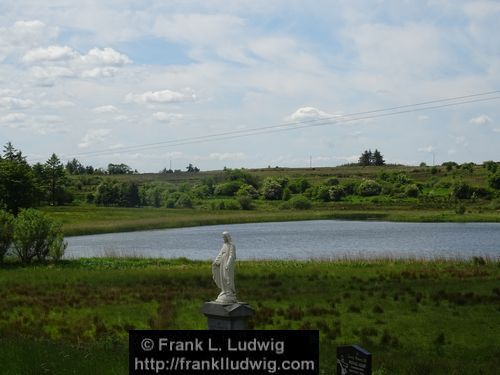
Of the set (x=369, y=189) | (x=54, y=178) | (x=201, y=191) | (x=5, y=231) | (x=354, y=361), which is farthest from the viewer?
(x=201, y=191)

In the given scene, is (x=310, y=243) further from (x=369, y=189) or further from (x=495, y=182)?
(x=369, y=189)

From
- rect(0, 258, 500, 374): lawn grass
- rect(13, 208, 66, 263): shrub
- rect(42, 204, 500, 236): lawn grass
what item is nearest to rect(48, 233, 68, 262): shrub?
rect(13, 208, 66, 263): shrub

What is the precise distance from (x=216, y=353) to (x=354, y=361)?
1790 mm

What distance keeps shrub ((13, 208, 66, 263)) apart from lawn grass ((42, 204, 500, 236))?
39041 mm

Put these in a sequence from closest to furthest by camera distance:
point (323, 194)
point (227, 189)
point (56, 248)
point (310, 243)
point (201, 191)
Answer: point (56, 248)
point (310, 243)
point (323, 194)
point (201, 191)
point (227, 189)

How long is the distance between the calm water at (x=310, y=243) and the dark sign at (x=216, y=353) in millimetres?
40642

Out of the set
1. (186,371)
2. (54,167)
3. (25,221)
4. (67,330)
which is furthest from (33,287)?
(54,167)

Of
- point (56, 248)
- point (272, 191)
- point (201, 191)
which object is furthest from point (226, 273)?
point (201, 191)

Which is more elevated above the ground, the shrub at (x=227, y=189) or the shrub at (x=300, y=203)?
the shrub at (x=227, y=189)

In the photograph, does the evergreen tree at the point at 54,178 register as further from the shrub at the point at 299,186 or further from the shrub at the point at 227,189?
the shrub at the point at 299,186

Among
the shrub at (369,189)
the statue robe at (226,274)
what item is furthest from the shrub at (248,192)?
the statue robe at (226,274)

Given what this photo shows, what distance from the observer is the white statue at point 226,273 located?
16.1m

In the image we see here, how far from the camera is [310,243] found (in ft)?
219

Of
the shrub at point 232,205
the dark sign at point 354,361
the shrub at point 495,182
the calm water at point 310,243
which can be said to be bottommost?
the calm water at point 310,243
